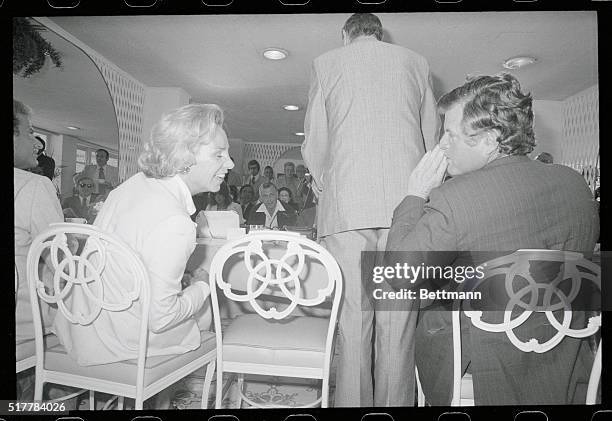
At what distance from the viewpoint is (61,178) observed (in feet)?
5.08

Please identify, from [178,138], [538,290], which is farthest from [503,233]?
[178,138]

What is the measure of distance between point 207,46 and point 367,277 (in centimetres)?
100

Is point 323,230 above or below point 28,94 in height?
below

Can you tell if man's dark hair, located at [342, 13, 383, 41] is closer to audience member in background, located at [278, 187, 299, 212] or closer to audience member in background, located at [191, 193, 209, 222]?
audience member in background, located at [278, 187, 299, 212]

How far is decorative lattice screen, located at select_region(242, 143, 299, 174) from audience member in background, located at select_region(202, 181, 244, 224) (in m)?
0.10

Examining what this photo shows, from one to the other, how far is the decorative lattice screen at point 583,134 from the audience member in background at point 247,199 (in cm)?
107

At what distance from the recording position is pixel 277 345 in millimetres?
1369

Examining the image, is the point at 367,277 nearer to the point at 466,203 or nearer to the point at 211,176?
the point at 466,203

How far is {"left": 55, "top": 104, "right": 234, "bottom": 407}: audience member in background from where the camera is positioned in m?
1.31

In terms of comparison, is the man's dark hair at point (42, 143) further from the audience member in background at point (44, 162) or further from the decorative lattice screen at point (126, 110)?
the decorative lattice screen at point (126, 110)

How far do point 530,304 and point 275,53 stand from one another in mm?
1187

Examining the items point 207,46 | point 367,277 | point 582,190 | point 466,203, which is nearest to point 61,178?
point 207,46

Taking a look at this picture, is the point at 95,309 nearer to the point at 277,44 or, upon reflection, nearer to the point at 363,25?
the point at 277,44

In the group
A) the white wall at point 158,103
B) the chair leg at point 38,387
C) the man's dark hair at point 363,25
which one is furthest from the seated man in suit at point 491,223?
the chair leg at point 38,387
